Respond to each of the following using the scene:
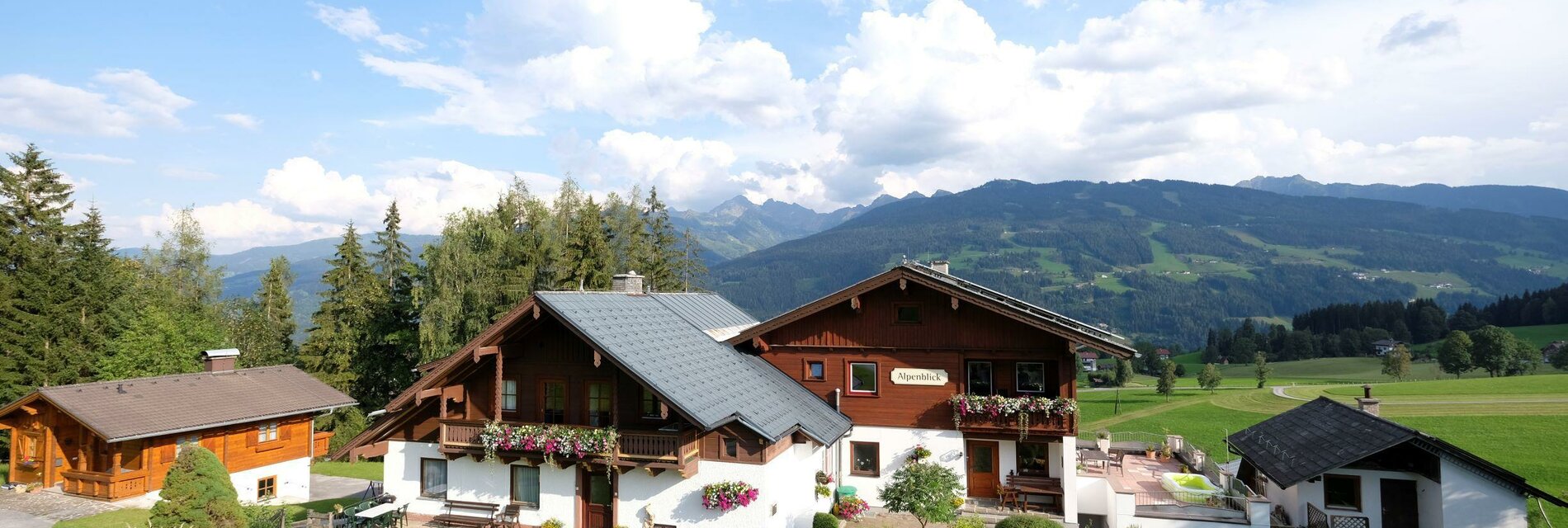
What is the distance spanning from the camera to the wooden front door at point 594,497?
18.3m

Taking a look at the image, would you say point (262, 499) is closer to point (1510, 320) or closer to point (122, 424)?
point (122, 424)

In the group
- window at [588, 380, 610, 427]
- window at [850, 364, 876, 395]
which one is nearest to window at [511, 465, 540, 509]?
window at [588, 380, 610, 427]

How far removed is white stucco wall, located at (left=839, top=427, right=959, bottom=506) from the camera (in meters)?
21.0

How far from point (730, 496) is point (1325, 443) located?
1447 centimetres

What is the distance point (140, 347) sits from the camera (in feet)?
118

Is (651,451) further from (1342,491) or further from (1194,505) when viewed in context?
(1342,491)

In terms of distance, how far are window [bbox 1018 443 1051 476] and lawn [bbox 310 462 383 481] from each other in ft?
75.1

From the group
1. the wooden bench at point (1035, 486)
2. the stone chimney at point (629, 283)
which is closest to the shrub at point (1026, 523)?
the wooden bench at point (1035, 486)

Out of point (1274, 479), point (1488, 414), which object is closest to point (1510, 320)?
point (1488, 414)

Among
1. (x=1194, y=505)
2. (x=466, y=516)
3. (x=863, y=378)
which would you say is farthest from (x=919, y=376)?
(x=466, y=516)

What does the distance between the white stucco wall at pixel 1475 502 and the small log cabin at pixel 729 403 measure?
23.8 feet

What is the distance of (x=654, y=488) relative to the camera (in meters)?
17.7

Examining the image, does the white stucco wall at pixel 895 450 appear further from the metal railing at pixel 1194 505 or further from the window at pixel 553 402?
the window at pixel 553 402

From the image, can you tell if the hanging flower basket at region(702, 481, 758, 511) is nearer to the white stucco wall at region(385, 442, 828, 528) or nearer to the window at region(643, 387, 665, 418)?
the white stucco wall at region(385, 442, 828, 528)
